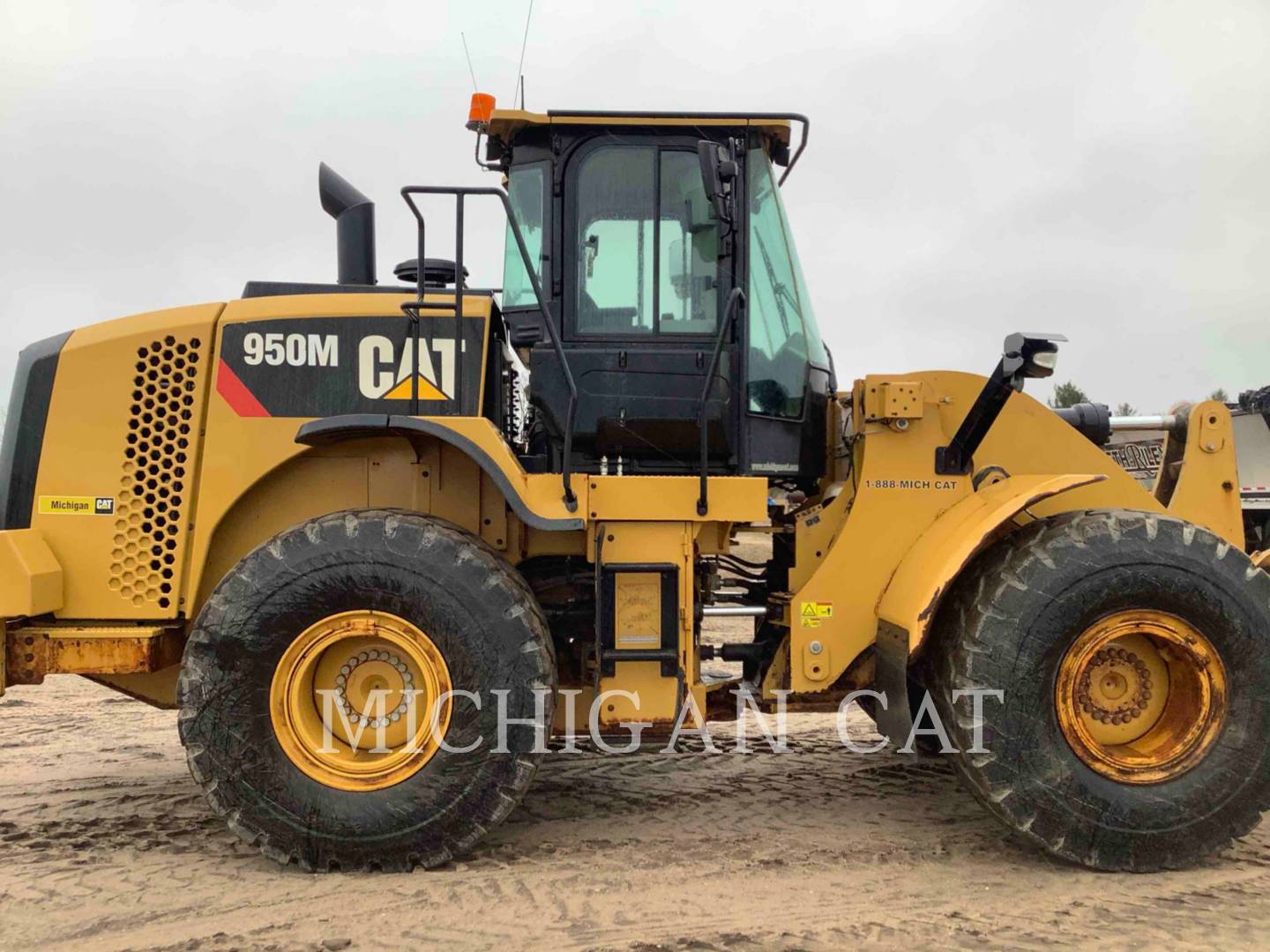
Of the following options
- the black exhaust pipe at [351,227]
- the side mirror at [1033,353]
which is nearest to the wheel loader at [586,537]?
the side mirror at [1033,353]

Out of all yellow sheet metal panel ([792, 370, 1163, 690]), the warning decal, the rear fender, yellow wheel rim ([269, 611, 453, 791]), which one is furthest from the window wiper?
yellow wheel rim ([269, 611, 453, 791])

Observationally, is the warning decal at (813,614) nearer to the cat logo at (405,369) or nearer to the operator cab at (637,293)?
the operator cab at (637,293)

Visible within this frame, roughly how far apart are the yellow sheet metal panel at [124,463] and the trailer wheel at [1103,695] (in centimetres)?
322

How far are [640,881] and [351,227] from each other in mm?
3342

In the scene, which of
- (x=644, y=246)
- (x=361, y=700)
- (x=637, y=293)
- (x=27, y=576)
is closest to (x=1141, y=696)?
(x=637, y=293)

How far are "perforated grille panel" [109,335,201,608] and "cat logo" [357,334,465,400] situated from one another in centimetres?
71

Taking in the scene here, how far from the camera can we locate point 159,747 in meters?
5.83

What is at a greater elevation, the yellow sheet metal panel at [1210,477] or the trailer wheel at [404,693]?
the yellow sheet metal panel at [1210,477]

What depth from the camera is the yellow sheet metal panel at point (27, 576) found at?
12.4ft

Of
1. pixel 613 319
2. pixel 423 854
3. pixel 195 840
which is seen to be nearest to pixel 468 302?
pixel 613 319

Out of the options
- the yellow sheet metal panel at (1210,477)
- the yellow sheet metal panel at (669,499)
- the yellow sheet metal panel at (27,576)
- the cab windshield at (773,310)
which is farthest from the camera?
the yellow sheet metal panel at (1210,477)

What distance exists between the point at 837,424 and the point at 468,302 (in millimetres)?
1870

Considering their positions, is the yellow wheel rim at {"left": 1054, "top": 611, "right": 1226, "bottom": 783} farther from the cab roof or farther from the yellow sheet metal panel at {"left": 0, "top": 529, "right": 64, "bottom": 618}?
the yellow sheet metal panel at {"left": 0, "top": 529, "right": 64, "bottom": 618}

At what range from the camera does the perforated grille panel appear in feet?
13.4
